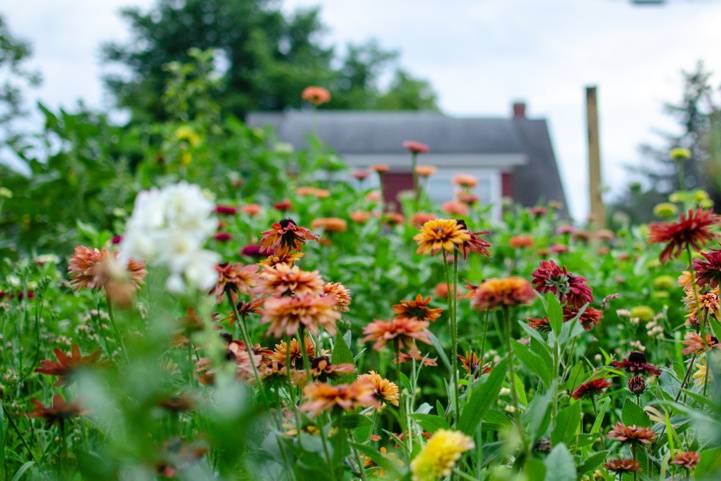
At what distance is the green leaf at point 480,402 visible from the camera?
1.17 m

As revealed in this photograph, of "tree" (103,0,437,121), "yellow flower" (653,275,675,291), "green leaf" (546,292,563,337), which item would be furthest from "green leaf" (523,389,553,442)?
"tree" (103,0,437,121)

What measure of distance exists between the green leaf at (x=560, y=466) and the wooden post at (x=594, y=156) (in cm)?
465

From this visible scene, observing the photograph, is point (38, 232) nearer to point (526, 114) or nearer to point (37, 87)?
point (37, 87)

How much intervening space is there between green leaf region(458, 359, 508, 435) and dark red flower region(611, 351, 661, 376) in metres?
0.35

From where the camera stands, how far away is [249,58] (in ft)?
96.3

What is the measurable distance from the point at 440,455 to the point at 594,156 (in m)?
5.20

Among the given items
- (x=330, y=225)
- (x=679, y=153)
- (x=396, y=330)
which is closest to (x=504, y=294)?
(x=396, y=330)

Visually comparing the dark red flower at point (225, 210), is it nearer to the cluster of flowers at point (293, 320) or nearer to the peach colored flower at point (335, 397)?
the cluster of flowers at point (293, 320)

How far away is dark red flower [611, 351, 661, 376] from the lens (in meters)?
1.42

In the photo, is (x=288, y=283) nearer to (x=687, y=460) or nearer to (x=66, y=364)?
(x=66, y=364)

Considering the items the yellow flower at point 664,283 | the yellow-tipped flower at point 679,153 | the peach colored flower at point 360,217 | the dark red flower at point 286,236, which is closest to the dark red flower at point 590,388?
the dark red flower at point 286,236

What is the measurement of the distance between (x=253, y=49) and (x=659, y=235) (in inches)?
1114

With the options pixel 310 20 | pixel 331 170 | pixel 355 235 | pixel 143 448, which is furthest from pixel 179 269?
pixel 310 20

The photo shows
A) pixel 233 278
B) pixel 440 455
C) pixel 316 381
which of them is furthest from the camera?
pixel 316 381
